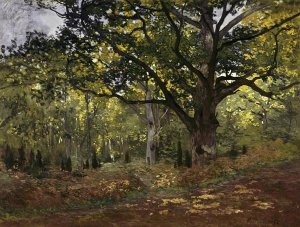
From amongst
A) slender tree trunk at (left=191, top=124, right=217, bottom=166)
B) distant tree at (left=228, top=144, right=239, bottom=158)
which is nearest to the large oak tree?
slender tree trunk at (left=191, top=124, right=217, bottom=166)

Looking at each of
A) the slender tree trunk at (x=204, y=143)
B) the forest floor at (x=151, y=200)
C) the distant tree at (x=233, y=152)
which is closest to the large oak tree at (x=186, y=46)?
the slender tree trunk at (x=204, y=143)

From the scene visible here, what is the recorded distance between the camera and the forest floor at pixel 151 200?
10789mm

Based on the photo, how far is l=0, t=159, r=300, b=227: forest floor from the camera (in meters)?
10.8

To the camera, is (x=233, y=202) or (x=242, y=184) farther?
(x=242, y=184)

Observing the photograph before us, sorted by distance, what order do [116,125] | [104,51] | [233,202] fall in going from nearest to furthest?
[233,202] < [104,51] < [116,125]

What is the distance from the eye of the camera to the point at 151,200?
14.3m

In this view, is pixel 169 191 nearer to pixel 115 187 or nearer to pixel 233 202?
pixel 115 187

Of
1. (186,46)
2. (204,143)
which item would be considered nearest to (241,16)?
(186,46)

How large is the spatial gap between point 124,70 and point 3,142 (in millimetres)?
18065

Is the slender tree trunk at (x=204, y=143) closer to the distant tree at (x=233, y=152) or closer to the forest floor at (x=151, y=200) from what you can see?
the forest floor at (x=151, y=200)

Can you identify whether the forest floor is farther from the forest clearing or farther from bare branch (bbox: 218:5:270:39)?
bare branch (bbox: 218:5:270:39)

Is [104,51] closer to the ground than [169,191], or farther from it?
farther from it

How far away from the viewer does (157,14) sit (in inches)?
671

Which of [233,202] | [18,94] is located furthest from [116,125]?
[233,202]
